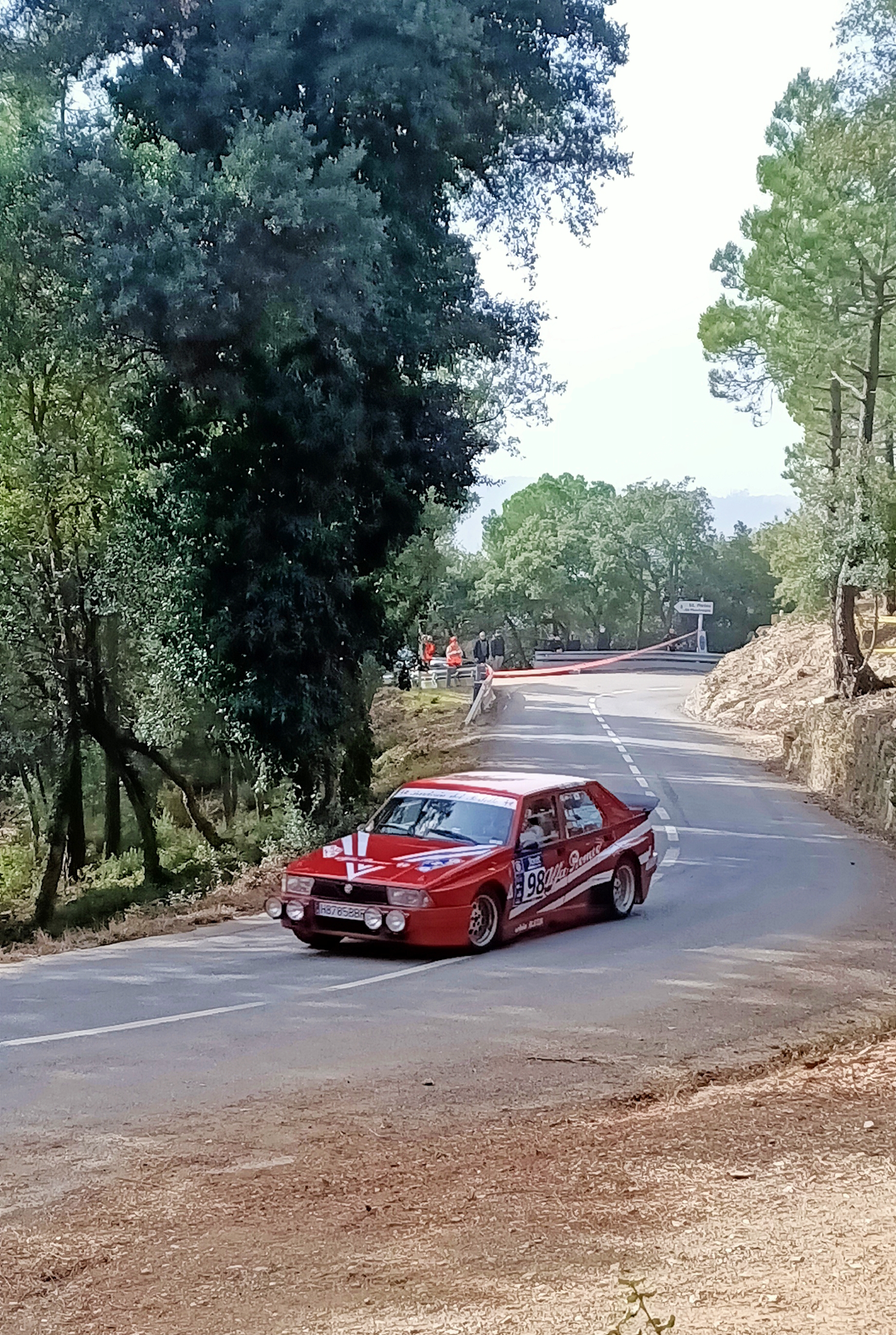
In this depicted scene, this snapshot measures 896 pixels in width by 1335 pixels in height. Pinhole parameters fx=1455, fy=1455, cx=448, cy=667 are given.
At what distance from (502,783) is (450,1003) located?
3957mm

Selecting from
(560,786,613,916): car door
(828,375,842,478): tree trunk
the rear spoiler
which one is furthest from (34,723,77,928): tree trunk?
(828,375,842,478): tree trunk

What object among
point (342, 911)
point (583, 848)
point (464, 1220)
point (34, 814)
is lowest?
point (34, 814)

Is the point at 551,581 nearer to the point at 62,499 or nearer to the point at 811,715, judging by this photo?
the point at 811,715

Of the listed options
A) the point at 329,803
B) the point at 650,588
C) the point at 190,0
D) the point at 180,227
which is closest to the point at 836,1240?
the point at 180,227

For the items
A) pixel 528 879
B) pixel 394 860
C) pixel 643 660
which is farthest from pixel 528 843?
pixel 643 660

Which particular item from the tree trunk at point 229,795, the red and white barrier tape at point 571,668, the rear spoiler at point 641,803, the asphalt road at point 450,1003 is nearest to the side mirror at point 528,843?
the asphalt road at point 450,1003

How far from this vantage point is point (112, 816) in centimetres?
3319

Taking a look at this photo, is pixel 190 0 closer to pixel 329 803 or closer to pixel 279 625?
pixel 279 625

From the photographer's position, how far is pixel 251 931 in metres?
15.0

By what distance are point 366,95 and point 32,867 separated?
70.3ft

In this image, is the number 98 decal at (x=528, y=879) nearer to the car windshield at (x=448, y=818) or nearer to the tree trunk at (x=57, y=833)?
the car windshield at (x=448, y=818)

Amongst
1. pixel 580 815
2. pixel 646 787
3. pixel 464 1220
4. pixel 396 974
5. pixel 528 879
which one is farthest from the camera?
pixel 646 787

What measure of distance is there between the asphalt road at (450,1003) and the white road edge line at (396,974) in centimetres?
4

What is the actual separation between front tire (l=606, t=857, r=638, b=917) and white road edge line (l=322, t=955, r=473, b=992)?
272cm
